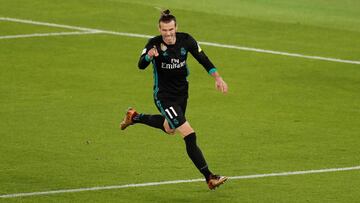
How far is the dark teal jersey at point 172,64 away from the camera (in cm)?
1706

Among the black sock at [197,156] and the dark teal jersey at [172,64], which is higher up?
the dark teal jersey at [172,64]

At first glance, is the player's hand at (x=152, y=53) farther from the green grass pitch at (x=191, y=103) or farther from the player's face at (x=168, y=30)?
the green grass pitch at (x=191, y=103)

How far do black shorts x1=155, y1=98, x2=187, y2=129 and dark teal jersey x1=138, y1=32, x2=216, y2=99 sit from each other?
0.07 meters

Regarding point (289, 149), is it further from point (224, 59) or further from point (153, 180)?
point (224, 59)

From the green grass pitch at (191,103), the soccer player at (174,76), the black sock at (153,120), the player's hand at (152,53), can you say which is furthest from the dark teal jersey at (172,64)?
the green grass pitch at (191,103)

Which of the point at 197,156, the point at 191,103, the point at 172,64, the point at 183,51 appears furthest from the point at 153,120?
the point at 191,103

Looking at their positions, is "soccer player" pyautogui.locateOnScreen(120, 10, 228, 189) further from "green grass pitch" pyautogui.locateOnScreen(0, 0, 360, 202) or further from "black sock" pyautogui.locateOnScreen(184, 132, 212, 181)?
"green grass pitch" pyautogui.locateOnScreen(0, 0, 360, 202)

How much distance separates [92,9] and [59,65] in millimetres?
5707

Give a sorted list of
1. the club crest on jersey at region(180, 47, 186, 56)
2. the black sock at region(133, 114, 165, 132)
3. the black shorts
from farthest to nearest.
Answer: the black sock at region(133, 114, 165, 132)
the club crest on jersey at region(180, 47, 186, 56)
the black shorts

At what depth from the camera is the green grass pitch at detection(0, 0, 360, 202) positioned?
1755cm

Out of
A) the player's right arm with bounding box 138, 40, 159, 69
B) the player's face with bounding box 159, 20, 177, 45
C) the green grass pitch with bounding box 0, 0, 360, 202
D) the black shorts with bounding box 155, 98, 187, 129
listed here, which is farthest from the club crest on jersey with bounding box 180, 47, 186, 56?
the green grass pitch with bounding box 0, 0, 360, 202

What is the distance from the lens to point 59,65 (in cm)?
2588

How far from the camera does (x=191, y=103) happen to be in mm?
22766

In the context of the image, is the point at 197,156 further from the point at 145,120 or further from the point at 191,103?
the point at 191,103
